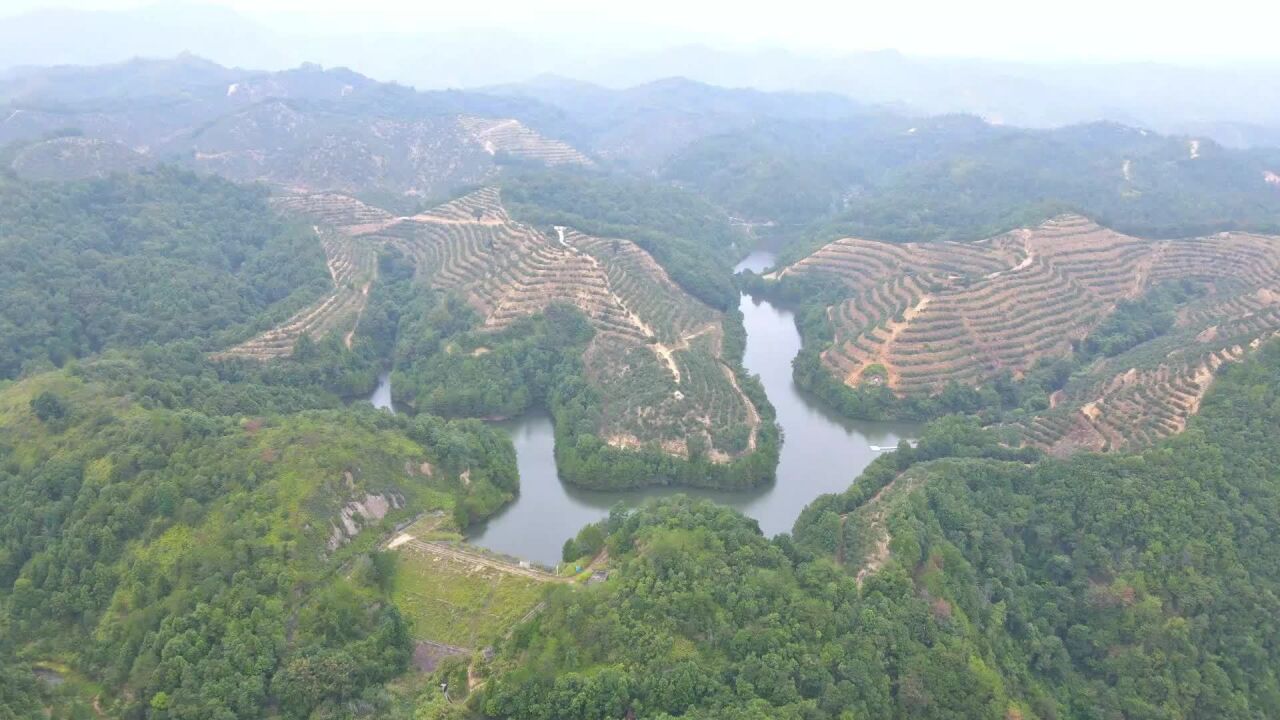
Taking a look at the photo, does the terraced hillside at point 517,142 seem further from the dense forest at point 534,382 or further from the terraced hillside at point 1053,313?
the dense forest at point 534,382

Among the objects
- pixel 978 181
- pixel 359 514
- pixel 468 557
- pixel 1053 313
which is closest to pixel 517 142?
pixel 978 181

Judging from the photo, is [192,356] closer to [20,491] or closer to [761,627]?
[20,491]

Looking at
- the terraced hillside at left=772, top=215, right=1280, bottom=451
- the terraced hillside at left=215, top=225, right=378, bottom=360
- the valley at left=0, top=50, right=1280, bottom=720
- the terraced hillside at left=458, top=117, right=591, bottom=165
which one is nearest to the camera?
the valley at left=0, top=50, right=1280, bottom=720

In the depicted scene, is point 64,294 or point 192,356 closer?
point 192,356

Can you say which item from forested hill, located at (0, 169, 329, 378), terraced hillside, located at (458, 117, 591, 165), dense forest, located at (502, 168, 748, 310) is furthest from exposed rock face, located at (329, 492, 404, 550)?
terraced hillside, located at (458, 117, 591, 165)

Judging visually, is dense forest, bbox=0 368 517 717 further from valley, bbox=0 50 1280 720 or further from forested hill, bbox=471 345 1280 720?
forested hill, bbox=471 345 1280 720

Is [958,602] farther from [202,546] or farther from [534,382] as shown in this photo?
[202,546]

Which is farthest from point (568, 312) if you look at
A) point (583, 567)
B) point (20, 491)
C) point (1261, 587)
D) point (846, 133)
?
point (846, 133)

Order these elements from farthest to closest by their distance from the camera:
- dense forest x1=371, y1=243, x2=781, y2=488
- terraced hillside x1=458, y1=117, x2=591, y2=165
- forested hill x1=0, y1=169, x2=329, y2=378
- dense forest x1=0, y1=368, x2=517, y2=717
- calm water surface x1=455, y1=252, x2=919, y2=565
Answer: terraced hillside x1=458, y1=117, x2=591, y2=165 → forested hill x1=0, y1=169, x2=329, y2=378 → dense forest x1=371, y1=243, x2=781, y2=488 → calm water surface x1=455, y1=252, x2=919, y2=565 → dense forest x1=0, y1=368, x2=517, y2=717
